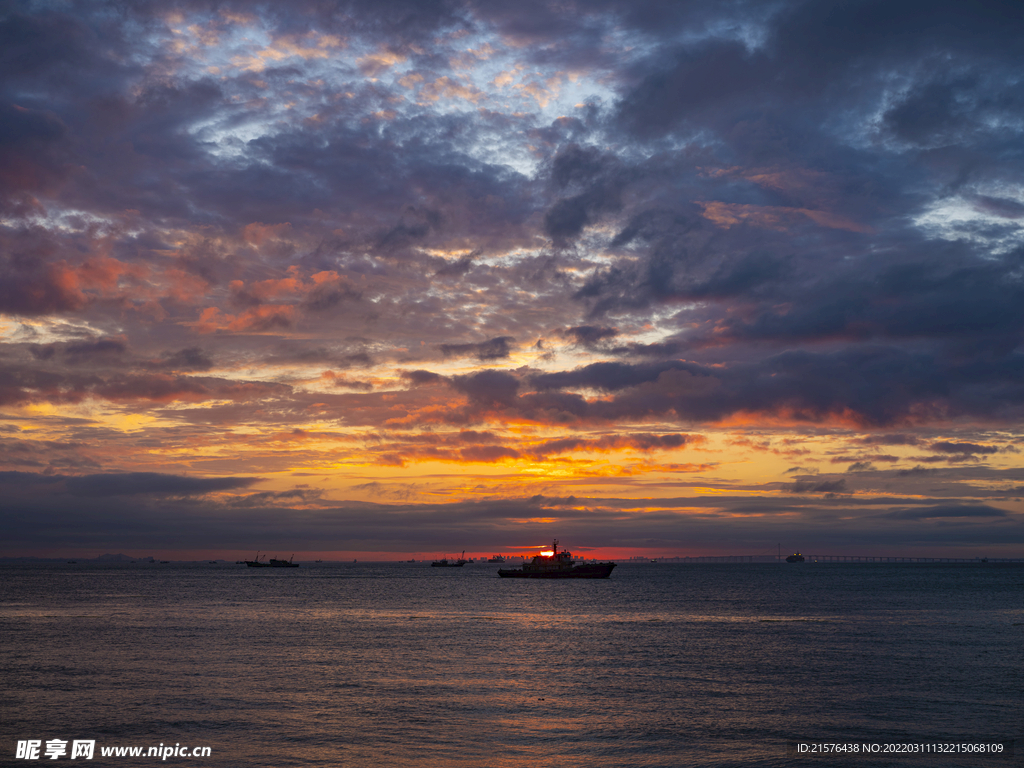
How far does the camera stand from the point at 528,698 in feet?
148

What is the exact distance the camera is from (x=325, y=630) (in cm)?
8375

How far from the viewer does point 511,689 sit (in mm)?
47906

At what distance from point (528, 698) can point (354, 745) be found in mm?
14065

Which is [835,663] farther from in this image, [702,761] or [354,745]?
[354,745]

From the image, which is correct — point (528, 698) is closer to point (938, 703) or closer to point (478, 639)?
point (938, 703)

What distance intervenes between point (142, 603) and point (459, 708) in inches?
4214

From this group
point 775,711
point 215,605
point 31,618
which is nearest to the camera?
point 775,711

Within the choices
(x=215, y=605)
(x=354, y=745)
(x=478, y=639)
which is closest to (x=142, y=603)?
(x=215, y=605)

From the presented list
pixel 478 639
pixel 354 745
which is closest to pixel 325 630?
pixel 478 639

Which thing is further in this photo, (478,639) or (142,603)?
(142,603)

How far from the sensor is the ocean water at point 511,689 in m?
34.1

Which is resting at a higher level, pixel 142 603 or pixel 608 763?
pixel 608 763

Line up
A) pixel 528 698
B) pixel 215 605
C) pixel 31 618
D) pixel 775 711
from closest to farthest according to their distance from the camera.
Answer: pixel 775 711 → pixel 528 698 → pixel 31 618 → pixel 215 605

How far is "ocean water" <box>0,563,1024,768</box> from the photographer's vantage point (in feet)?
112
